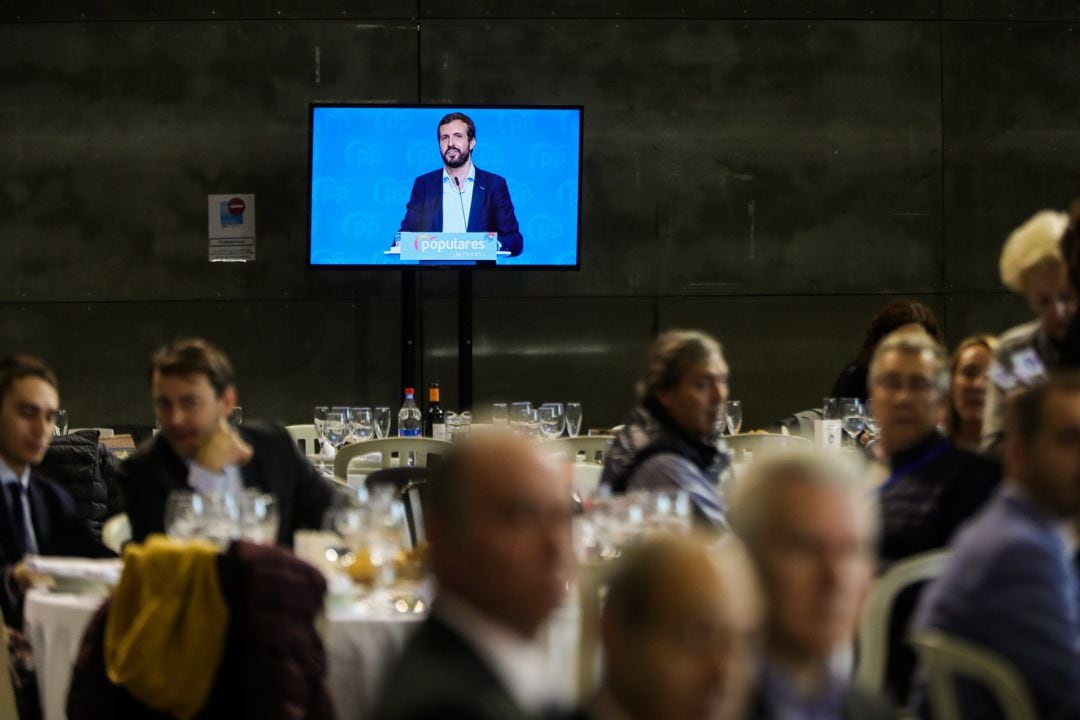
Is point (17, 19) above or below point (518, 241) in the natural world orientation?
above

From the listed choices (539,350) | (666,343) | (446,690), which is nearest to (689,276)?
(539,350)

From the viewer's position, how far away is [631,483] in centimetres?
415

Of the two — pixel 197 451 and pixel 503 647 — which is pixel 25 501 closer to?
pixel 197 451

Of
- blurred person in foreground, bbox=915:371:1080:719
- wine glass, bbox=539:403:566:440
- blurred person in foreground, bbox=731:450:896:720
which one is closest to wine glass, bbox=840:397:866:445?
wine glass, bbox=539:403:566:440

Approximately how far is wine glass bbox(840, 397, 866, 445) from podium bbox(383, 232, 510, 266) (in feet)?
9.43

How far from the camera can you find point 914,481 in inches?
146

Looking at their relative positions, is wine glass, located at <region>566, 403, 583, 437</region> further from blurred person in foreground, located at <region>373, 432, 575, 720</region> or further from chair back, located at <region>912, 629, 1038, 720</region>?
blurred person in foreground, located at <region>373, 432, 575, 720</region>

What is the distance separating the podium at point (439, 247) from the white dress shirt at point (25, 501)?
15.2 ft

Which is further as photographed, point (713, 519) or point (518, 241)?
point (518, 241)

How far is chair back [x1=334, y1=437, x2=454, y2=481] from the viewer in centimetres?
661

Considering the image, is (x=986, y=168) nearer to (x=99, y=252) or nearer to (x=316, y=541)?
(x=99, y=252)

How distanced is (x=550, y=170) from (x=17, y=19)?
350 centimetres

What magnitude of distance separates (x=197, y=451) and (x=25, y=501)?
525 mm

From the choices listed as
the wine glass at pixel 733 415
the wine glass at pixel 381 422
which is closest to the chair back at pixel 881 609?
the wine glass at pixel 733 415
